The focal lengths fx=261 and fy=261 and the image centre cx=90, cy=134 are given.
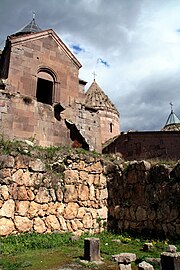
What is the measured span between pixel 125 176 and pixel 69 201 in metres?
2.10

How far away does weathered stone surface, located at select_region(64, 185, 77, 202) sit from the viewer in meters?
8.00

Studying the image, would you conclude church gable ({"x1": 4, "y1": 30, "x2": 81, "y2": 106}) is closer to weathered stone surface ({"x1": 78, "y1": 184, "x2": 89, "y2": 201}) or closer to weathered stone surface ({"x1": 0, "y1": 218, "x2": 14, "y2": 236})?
weathered stone surface ({"x1": 78, "y1": 184, "x2": 89, "y2": 201})

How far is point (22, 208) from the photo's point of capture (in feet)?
23.2

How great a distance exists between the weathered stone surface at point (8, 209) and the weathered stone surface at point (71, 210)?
166 centimetres

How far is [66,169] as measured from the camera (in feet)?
27.2

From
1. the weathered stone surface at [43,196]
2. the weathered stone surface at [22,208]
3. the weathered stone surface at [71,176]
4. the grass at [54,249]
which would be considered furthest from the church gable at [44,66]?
the grass at [54,249]

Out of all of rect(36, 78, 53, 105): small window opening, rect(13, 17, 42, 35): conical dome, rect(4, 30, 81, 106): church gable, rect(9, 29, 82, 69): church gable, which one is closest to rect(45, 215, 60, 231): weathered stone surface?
rect(4, 30, 81, 106): church gable

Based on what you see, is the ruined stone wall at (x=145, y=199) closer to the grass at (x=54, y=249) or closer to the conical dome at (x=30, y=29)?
the grass at (x=54, y=249)

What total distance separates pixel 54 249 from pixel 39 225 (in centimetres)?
140

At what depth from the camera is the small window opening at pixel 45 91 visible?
11.2 metres

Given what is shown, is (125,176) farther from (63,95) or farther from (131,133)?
(131,133)

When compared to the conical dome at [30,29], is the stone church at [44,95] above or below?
below

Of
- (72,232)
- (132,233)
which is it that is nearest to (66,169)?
(72,232)

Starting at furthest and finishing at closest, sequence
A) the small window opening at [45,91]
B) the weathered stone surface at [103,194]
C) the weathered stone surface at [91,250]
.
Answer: the small window opening at [45,91], the weathered stone surface at [103,194], the weathered stone surface at [91,250]
